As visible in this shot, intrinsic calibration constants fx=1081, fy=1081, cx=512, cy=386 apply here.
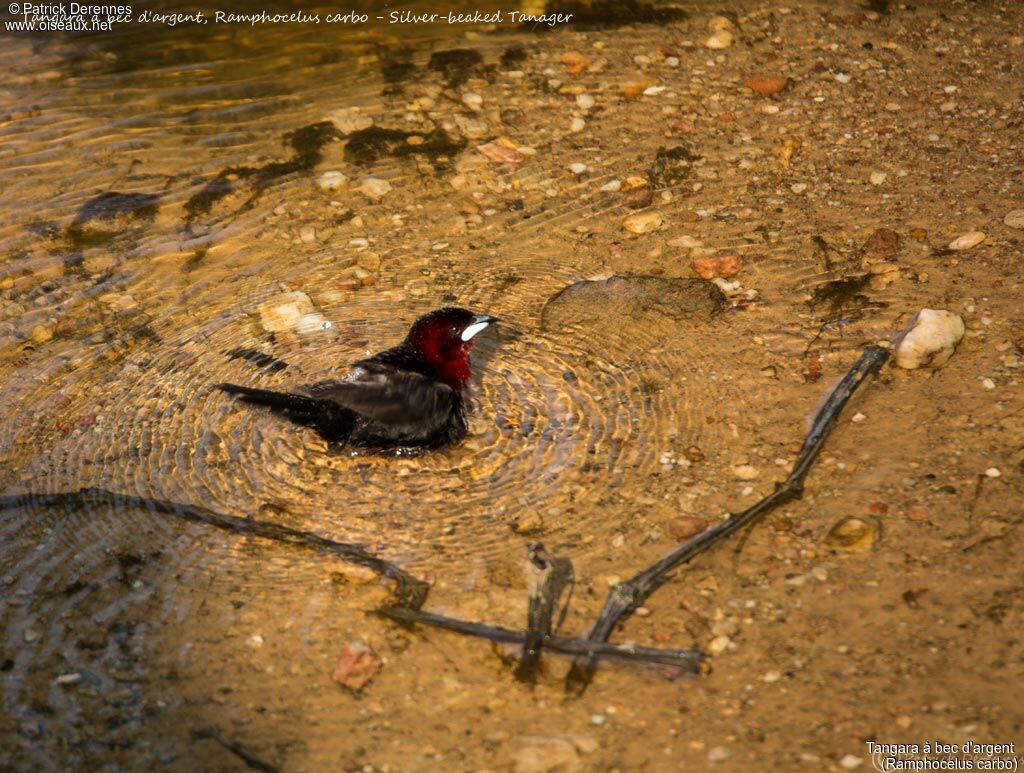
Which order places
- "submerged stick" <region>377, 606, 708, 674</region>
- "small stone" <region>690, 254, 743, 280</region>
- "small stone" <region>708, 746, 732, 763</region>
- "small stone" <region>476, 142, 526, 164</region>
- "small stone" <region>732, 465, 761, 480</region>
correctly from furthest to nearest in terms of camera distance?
1. "small stone" <region>476, 142, 526, 164</region>
2. "small stone" <region>690, 254, 743, 280</region>
3. "small stone" <region>732, 465, 761, 480</region>
4. "submerged stick" <region>377, 606, 708, 674</region>
5. "small stone" <region>708, 746, 732, 763</region>

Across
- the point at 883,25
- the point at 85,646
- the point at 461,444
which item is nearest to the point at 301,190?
the point at 461,444

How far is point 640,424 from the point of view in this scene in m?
4.84

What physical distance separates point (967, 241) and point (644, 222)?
1680 mm

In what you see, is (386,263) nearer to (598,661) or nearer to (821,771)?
(598,661)

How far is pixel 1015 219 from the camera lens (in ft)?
18.6

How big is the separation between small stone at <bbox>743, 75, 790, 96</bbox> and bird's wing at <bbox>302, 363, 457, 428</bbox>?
11.6ft

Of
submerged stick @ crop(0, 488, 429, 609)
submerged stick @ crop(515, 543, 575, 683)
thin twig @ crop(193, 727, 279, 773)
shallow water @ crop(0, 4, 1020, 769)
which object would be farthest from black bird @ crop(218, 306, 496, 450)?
thin twig @ crop(193, 727, 279, 773)

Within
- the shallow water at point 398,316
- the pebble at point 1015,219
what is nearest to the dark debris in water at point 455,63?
the shallow water at point 398,316

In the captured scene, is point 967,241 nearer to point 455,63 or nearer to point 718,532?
point 718,532

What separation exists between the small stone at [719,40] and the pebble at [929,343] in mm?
3365

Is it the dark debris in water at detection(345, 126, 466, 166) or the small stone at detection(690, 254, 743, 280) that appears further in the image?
the dark debris in water at detection(345, 126, 466, 166)

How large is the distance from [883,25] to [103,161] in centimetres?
535

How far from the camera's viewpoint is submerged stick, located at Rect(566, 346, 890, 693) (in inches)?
149

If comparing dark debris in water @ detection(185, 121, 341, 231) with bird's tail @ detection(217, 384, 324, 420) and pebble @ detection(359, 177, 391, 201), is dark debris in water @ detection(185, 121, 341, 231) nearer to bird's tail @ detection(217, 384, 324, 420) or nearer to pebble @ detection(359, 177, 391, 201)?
pebble @ detection(359, 177, 391, 201)
